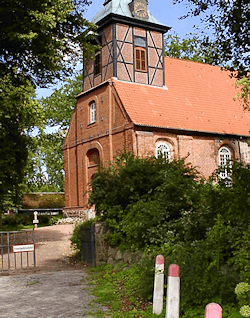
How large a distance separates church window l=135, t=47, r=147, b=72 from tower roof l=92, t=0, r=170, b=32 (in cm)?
189

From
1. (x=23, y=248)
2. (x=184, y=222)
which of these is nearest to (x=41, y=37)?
(x=23, y=248)

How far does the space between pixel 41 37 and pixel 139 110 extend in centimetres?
1225

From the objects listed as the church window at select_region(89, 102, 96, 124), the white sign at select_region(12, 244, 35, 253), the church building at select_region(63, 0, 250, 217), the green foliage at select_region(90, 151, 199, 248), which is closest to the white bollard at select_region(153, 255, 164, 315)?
the green foliage at select_region(90, 151, 199, 248)

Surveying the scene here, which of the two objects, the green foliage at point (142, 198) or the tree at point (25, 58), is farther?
the tree at point (25, 58)

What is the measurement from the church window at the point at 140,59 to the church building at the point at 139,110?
0.21 ft

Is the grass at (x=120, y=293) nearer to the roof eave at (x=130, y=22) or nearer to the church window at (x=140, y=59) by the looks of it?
the church window at (x=140, y=59)

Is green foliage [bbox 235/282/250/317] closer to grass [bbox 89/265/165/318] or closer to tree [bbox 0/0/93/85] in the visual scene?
grass [bbox 89/265/165/318]

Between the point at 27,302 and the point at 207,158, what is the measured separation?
847 inches

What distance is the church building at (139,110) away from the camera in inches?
990

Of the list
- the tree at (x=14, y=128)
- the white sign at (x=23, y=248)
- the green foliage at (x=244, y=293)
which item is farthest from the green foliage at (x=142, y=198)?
the tree at (x=14, y=128)

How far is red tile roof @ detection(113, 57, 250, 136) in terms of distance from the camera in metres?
25.3

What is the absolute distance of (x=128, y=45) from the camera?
87.4 ft

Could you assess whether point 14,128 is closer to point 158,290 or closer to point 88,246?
point 88,246

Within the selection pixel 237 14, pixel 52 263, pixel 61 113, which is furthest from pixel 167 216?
pixel 61 113
